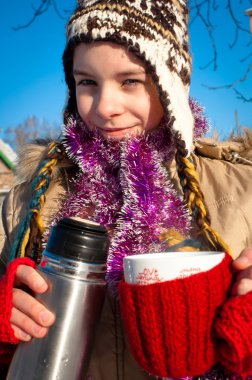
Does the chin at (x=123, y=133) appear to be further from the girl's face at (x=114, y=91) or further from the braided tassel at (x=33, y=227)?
the braided tassel at (x=33, y=227)

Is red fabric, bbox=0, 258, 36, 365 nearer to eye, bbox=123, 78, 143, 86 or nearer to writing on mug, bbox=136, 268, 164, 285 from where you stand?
writing on mug, bbox=136, 268, 164, 285

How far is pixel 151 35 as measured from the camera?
4.68 ft

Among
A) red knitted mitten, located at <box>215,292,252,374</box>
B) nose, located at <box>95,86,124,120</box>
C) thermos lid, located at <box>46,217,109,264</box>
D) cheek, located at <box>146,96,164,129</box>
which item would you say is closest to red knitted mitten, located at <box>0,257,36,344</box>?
thermos lid, located at <box>46,217,109,264</box>

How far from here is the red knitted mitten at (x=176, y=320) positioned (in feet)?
2.86

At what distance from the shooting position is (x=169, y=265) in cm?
87

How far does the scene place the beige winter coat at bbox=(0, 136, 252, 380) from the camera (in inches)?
51.2

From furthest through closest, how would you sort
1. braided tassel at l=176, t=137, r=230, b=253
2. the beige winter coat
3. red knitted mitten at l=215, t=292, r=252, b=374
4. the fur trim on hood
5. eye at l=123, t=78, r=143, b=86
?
the fur trim on hood → eye at l=123, t=78, r=143, b=86 → the beige winter coat → braided tassel at l=176, t=137, r=230, b=253 → red knitted mitten at l=215, t=292, r=252, b=374

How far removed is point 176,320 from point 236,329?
114mm

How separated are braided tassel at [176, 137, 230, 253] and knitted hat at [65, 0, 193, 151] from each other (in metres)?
0.06

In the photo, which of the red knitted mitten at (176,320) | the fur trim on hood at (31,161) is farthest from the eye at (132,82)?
the red knitted mitten at (176,320)

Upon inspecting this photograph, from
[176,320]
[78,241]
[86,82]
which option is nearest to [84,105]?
[86,82]

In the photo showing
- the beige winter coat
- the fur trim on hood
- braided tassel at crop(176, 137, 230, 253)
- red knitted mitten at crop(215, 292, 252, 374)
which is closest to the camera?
red knitted mitten at crop(215, 292, 252, 374)

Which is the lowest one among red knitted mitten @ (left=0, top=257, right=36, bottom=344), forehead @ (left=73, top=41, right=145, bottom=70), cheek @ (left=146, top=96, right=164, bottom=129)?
red knitted mitten @ (left=0, top=257, right=36, bottom=344)

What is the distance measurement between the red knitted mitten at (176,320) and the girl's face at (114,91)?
641mm
